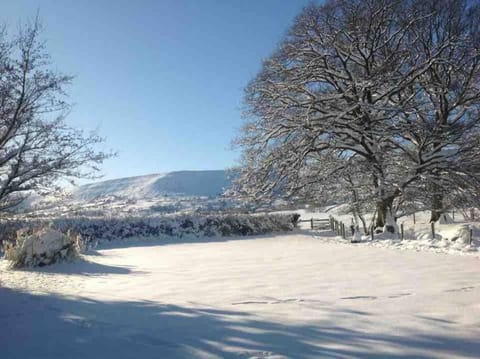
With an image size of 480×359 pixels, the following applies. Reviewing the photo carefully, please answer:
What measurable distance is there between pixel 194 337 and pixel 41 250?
314 inches

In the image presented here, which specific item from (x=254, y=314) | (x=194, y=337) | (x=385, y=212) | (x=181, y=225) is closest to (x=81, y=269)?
(x=254, y=314)

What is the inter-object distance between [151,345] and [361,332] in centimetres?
216

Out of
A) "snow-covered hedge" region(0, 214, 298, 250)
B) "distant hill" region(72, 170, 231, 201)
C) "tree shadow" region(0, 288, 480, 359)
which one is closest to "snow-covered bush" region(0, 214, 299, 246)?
"snow-covered hedge" region(0, 214, 298, 250)

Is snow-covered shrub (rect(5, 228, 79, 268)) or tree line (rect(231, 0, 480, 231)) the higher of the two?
tree line (rect(231, 0, 480, 231))

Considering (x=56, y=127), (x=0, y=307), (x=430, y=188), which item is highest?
(x=56, y=127)

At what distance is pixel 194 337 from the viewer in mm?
3701

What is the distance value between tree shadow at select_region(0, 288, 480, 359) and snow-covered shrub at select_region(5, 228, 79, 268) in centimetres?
535

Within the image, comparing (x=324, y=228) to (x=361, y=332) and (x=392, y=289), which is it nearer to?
(x=392, y=289)

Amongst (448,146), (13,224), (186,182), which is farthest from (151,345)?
(186,182)

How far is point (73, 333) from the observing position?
156 inches

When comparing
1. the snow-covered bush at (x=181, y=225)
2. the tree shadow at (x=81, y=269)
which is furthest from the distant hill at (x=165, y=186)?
the tree shadow at (x=81, y=269)

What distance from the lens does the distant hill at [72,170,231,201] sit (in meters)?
163

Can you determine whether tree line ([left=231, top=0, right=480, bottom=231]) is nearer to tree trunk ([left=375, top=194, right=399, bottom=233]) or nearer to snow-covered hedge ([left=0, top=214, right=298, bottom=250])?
tree trunk ([left=375, top=194, right=399, bottom=233])

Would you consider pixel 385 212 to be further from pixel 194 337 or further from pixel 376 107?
pixel 194 337
